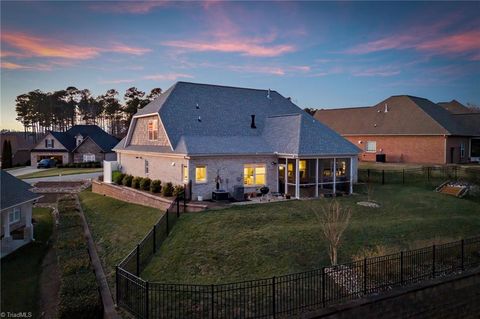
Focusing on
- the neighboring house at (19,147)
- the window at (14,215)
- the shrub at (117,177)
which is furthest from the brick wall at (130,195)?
the neighboring house at (19,147)

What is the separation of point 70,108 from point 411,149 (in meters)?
93.2

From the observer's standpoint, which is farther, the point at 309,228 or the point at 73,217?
the point at 73,217

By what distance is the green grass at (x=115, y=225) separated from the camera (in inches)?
635

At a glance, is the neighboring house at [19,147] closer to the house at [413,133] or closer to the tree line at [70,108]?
the tree line at [70,108]

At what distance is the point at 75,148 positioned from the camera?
58.3m

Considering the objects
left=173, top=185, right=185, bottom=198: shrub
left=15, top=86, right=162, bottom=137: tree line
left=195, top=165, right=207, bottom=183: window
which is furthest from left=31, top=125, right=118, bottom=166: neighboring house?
left=195, top=165, right=207, bottom=183: window

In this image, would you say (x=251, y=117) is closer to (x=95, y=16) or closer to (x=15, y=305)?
(x=95, y=16)

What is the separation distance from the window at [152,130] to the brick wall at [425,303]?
20.6m

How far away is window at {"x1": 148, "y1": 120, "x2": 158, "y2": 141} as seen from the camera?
26.9 meters

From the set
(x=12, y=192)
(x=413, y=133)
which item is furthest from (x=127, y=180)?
(x=413, y=133)

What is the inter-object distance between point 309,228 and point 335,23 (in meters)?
17.3

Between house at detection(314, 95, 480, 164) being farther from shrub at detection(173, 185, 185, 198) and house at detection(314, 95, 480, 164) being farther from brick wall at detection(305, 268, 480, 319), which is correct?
brick wall at detection(305, 268, 480, 319)

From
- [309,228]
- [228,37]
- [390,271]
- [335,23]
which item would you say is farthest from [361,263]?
[228,37]

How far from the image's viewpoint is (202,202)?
830 inches
